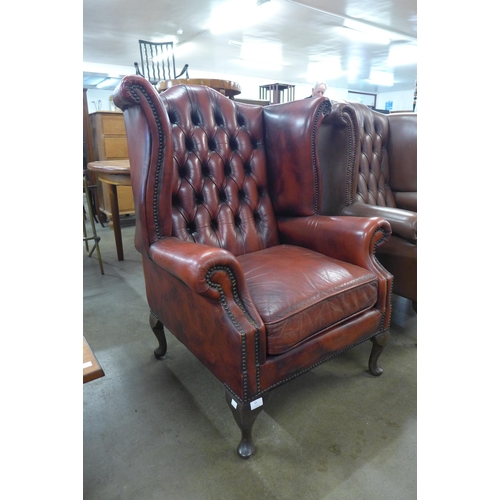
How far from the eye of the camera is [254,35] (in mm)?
6973

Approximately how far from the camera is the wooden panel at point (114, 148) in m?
3.82

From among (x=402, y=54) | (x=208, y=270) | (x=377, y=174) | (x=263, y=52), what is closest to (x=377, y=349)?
(x=208, y=270)

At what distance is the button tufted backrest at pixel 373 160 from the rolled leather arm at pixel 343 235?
0.65 metres

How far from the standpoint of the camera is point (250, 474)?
1055 millimetres

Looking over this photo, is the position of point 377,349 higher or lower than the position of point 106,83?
lower

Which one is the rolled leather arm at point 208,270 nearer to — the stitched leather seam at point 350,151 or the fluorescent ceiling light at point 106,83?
the stitched leather seam at point 350,151

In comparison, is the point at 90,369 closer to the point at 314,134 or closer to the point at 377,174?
the point at 314,134

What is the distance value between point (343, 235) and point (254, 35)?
6.95m

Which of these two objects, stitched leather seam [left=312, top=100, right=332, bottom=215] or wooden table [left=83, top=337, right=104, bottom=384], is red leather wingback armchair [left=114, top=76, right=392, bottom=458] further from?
wooden table [left=83, top=337, right=104, bottom=384]

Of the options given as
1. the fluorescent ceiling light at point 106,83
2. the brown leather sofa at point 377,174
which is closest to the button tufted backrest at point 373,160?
the brown leather sofa at point 377,174

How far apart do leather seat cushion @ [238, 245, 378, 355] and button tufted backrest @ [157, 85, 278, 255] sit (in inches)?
8.1

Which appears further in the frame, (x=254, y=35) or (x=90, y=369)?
(x=254, y=35)
